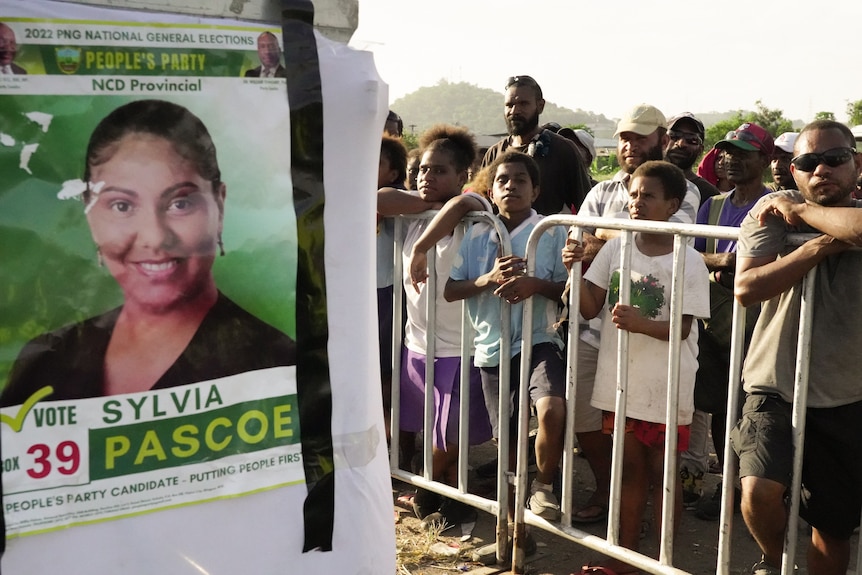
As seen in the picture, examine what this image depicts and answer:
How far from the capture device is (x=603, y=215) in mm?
4969

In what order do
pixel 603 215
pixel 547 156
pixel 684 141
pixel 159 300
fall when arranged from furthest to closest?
pixel 684 141
pixel 547 156
pixel 603 215
pixel 159 300

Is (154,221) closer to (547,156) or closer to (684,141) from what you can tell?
(547,156)

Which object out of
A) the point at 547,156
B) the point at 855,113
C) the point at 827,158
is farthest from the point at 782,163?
the point at 855,113

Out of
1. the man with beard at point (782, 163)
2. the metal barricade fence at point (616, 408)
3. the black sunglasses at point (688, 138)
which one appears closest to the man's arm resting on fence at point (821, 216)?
the metal barricade fence at point (616, 408)

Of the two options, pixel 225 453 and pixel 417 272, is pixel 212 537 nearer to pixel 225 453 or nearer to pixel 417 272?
pixel 225 453

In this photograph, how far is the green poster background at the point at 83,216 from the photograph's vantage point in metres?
2.00

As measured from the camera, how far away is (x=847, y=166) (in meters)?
3.31

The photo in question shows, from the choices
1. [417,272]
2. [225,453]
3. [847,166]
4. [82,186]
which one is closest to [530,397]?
[417,272]

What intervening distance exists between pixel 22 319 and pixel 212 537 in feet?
2.25

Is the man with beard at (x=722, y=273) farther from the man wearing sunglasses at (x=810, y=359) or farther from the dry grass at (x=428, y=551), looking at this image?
the dry grass at (x=428, y=551)

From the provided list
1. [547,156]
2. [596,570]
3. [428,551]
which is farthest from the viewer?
[547,156]

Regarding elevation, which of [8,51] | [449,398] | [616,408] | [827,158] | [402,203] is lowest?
[449,398]

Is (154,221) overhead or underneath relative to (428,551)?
overhead

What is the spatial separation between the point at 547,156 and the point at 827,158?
2347 millimetres
